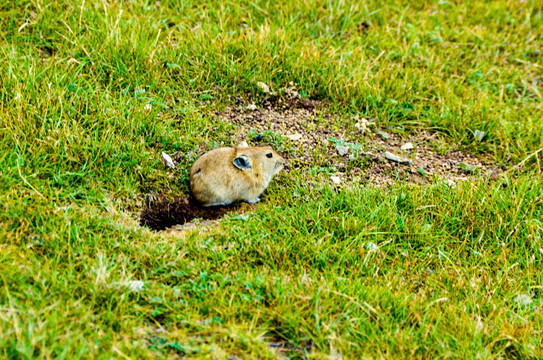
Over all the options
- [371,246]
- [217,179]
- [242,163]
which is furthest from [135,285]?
[371,246]

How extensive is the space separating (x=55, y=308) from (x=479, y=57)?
6.22 meters

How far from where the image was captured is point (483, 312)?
4.08 m

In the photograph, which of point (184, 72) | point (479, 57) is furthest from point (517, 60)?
point (184, 72)

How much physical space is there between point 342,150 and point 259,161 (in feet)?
3.47

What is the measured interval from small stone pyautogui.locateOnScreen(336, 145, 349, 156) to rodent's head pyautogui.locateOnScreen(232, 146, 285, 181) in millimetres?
703

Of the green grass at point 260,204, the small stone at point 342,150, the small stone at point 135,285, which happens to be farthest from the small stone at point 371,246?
the small stone at point 135,285

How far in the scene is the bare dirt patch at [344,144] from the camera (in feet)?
18.4

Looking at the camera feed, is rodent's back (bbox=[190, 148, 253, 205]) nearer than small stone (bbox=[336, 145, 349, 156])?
Yes

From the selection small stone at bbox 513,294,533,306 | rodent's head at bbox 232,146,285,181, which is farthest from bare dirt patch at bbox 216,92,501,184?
small stone at bbox 513,294,533,306

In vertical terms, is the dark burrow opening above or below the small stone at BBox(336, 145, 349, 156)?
below

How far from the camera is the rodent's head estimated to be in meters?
5.03

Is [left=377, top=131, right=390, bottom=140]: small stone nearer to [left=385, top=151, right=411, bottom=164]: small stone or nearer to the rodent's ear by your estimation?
[left=385, top=151, right=411, bottom=164]: small stone

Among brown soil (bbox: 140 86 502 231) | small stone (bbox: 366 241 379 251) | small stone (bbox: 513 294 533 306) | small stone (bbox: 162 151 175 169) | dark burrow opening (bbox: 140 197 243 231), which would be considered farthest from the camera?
brown soil (bbox: 140 86 502 231)

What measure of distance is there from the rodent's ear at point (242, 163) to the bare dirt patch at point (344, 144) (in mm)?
650
